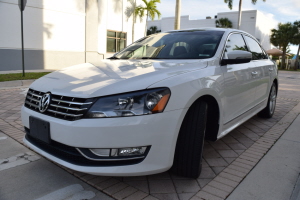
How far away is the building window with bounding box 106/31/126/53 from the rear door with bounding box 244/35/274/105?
1439cm

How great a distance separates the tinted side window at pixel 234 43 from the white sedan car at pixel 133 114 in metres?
0.28

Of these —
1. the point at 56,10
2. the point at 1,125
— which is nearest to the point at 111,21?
the point at 56,10

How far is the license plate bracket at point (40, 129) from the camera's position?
2207mm

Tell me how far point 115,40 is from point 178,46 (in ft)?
51.5

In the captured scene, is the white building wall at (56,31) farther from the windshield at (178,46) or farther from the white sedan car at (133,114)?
the white sedan car at (133,114)

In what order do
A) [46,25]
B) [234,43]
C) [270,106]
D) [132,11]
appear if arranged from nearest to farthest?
[234,43], [270,106], [46,25], [132,11]

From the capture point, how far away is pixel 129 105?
2.02 m

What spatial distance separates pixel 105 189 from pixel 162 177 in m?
0.57

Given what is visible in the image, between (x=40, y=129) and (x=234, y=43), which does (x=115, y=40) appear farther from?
(x=40, y=129)

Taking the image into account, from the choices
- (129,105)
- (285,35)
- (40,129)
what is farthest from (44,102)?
(285,35)

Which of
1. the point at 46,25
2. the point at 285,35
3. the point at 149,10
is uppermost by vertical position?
the point at 285,35

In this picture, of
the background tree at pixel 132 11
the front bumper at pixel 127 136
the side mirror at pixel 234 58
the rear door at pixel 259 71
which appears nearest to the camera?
the front bumper at pixel 127 136

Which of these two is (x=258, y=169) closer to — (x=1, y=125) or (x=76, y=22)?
(x=1, y=125)

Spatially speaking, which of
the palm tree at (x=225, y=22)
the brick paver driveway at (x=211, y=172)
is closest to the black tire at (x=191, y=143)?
the brick paver driveway at (x=211, y=172)
